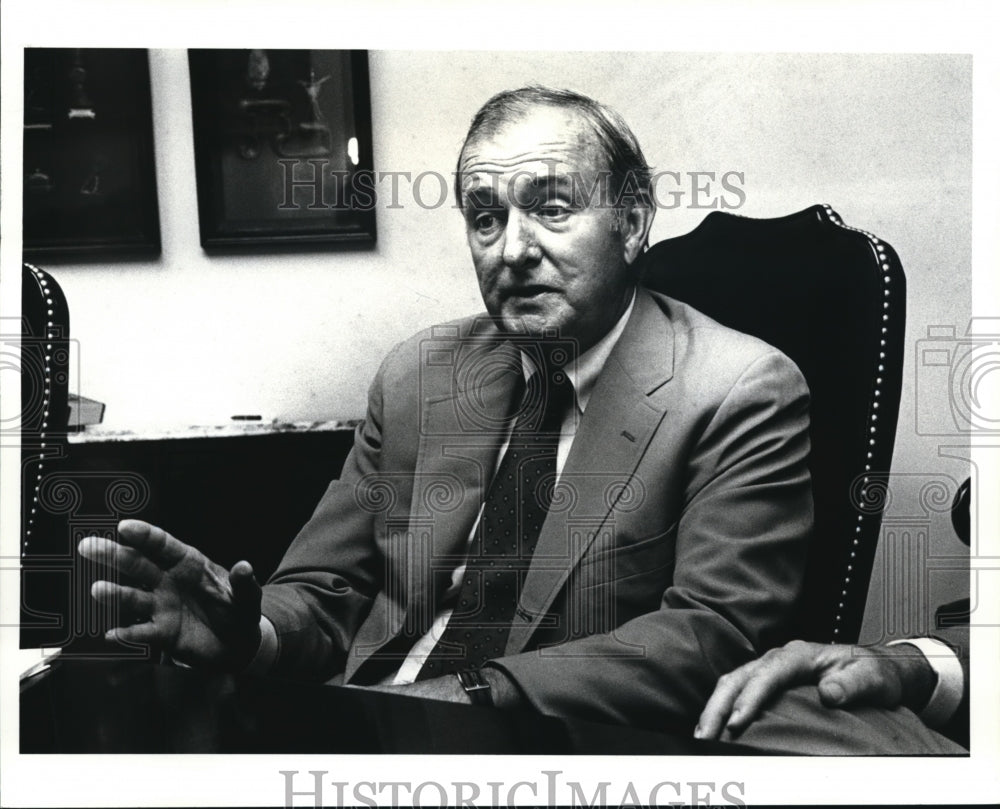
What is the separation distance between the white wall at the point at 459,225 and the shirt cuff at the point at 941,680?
116 mm

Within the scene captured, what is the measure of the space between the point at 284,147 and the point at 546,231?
579 mm

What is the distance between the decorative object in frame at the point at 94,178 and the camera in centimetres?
237

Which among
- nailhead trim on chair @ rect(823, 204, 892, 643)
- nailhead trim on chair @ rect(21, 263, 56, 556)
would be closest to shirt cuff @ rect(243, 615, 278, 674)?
nailhead trim on chair @ rect(21, 263, 56, 556)

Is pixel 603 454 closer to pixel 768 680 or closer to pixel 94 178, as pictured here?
pixel 768 680

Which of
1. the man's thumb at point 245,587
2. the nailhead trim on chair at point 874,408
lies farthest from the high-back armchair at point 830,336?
the man's thumb at point 245,587

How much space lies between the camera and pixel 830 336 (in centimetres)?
222

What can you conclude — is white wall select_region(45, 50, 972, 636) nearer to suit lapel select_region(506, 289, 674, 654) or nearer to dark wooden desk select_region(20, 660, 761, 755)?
suit lapel select_region(506, 289, 674, 654)

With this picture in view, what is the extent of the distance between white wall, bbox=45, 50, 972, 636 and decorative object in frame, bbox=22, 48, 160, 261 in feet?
0.16

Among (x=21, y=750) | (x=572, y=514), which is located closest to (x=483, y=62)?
(x=572, y=514)

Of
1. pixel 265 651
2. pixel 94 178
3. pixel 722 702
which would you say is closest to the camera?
pixel 722 702

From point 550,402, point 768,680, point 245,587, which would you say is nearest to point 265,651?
point 245,587

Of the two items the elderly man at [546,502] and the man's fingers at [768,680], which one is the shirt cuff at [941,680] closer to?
the man's fingers at [768,680]

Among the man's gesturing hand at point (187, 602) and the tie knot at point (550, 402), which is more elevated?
the tie knot at point (550, 402)

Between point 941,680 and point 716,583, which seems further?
point 941,680
